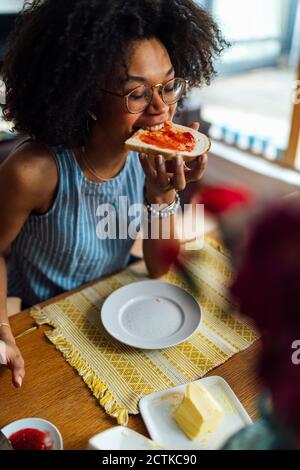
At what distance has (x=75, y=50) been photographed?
3.67 feet

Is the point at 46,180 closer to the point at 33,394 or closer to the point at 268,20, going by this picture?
the point at 33,394

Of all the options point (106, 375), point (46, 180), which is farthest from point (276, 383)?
point (46, 180)

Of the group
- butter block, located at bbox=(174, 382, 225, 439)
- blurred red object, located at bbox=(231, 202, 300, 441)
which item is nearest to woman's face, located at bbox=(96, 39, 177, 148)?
butter block, located at bbox=(174, 382, 225, 439)

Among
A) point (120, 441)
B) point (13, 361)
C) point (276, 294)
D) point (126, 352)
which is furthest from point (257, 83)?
point (276, 294)

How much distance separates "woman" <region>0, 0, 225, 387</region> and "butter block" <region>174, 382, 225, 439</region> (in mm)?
364

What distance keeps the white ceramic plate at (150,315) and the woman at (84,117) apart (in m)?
0.09

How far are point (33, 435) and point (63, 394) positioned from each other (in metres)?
0.13

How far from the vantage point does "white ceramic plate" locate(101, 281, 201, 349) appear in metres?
1.12

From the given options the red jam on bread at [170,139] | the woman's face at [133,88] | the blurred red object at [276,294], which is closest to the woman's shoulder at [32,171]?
the woman's face at [133,88]

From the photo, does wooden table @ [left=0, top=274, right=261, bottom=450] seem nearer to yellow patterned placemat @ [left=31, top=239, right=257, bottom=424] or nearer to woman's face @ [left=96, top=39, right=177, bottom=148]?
yellow patterned placemat @ [left=31, top=239, right=257, bottom=424]

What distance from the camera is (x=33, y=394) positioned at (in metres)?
0.97

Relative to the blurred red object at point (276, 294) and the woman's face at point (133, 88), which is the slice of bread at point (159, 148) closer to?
the woman's face at point (133, 88)

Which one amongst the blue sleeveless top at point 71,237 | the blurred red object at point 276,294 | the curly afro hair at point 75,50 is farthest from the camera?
the blue sleeveless top at point 71,237

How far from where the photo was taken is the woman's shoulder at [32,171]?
4.17 feet
